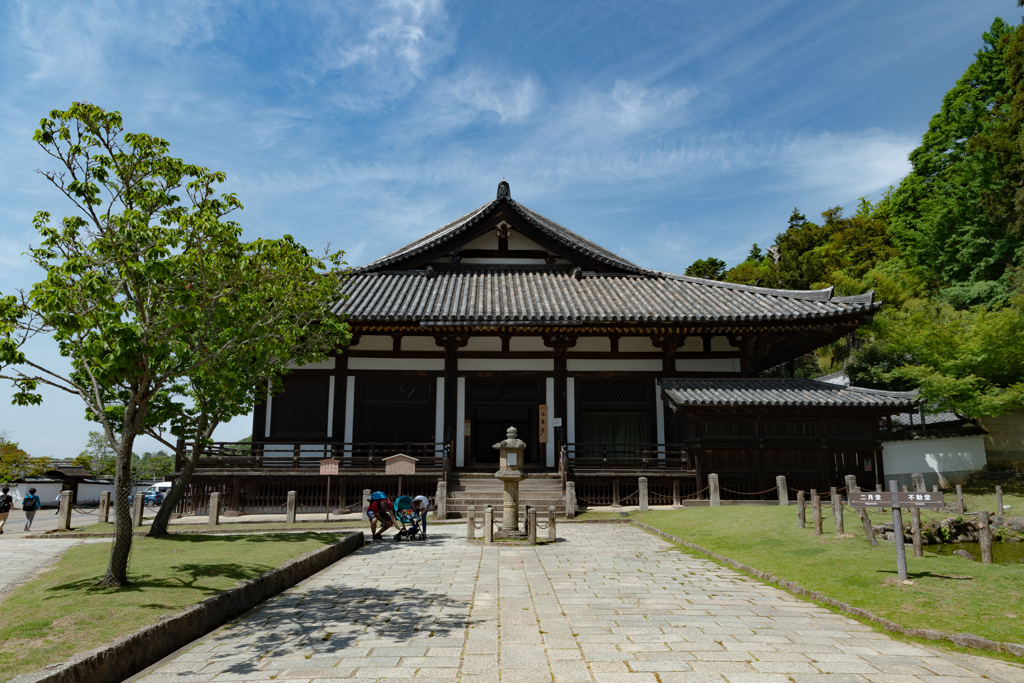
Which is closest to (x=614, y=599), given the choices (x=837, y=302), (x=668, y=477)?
(x=668, y=477)

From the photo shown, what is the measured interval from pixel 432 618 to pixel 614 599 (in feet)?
8.30

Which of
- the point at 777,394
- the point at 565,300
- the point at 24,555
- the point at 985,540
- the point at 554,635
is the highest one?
the point at 565,300

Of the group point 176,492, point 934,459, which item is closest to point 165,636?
point 176,492

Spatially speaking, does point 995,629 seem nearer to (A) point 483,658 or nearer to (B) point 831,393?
(A) point 483,658

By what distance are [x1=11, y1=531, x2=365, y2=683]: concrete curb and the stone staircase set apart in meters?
8.16

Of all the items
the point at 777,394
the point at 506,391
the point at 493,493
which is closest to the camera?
the point at 493,493

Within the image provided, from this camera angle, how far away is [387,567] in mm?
10953

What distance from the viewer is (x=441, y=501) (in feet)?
57.9

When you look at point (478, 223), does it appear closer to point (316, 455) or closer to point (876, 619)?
point (316, 455)

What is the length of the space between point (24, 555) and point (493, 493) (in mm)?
11177

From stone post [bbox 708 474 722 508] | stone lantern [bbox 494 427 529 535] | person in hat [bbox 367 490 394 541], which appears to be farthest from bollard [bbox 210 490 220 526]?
stone post [bbox 708 474 722 508]

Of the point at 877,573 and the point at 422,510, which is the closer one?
the point at 877,573

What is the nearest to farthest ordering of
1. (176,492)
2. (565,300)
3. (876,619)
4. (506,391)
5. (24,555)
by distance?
(876,619)
(24,555)
(176,492)
(506,391)
(565,300)

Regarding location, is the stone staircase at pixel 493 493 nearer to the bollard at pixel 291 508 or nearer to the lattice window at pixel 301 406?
the bollard at pixel 291 508
